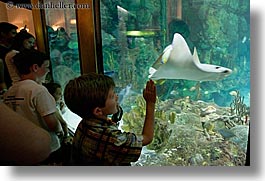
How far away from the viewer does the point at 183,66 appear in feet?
3.20

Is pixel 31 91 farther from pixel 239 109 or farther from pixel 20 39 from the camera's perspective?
pixel 239 109

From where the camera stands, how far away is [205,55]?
0.97 meters

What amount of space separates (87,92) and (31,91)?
0.16 metres

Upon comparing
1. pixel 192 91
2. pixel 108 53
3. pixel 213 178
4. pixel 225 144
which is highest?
pixel 108 53

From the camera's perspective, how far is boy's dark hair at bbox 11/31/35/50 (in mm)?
995

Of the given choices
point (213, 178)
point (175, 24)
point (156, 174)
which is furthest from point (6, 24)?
point (213, 178)

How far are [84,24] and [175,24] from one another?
0.78 ft

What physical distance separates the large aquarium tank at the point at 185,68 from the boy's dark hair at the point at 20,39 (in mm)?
205

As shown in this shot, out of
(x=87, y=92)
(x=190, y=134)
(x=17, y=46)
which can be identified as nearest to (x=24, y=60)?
(x=17, y=46)

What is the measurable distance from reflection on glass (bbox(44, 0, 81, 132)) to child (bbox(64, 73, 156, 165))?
2cm

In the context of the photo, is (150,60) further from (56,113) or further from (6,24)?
(6,24)

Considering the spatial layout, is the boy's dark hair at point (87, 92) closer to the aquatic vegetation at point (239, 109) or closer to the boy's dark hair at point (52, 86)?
the boy's dark hair at point (52, 86)

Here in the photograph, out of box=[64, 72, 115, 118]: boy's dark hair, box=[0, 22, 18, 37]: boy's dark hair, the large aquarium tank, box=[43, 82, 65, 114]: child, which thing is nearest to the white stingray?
the large aquarium tank

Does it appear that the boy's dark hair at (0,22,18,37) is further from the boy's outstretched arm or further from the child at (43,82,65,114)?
the boy's outstretched arm
